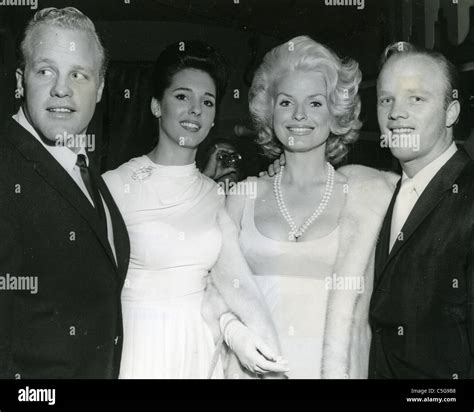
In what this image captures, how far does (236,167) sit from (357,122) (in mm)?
534

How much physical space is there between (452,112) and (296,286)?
94cm

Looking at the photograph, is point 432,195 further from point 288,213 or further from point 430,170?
point 288,213

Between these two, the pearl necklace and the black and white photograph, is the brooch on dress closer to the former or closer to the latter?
the black and white photograph

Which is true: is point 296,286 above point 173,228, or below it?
below

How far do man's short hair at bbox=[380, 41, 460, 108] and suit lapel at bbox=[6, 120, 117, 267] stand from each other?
4.30 ft

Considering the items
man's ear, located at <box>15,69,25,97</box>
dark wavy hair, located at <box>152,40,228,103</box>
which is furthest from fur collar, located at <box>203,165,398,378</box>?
man's ear, located at <box>15,69,25,97</box>

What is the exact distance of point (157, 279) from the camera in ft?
8.07

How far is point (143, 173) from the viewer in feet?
8.31

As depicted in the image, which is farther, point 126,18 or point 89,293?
point 126,18

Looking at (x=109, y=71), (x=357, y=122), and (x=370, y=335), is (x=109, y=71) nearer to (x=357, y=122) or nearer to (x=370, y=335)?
(x=357, y=122)

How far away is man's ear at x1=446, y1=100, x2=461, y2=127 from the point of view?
8.19 ft

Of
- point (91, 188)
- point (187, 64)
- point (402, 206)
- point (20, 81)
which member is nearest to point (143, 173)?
point (91, 188)

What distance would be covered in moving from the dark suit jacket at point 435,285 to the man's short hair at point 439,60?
0.83 feet
